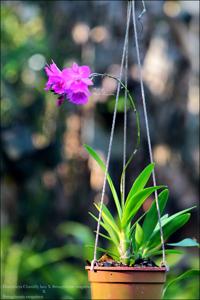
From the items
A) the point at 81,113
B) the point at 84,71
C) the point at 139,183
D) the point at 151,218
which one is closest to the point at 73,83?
the point at 84,71

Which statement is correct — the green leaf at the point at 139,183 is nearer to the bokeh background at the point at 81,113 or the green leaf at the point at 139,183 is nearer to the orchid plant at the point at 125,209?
the orchid plant at the point at 125,209

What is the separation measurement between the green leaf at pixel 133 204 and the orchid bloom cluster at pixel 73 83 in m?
0.26

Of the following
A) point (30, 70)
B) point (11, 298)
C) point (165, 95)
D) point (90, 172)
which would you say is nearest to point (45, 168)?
point (90, 172)

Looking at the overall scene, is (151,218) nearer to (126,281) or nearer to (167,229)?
(167,229)

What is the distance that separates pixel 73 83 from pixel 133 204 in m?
0.34

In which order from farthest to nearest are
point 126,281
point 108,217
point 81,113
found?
point 81,113
point 108,217
point 126,281

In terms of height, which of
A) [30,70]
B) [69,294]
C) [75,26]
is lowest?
[69,294]

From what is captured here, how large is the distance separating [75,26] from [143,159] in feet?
4.18

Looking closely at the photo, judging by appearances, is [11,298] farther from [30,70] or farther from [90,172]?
[30,70]

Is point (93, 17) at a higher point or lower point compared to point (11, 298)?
higher

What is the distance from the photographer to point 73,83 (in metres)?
1.53

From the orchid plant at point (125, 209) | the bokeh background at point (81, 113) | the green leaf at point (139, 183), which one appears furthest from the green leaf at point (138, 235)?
the bokeh background at point (81, 113)

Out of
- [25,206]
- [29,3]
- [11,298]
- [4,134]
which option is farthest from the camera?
[25,206]

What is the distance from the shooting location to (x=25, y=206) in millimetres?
5719
